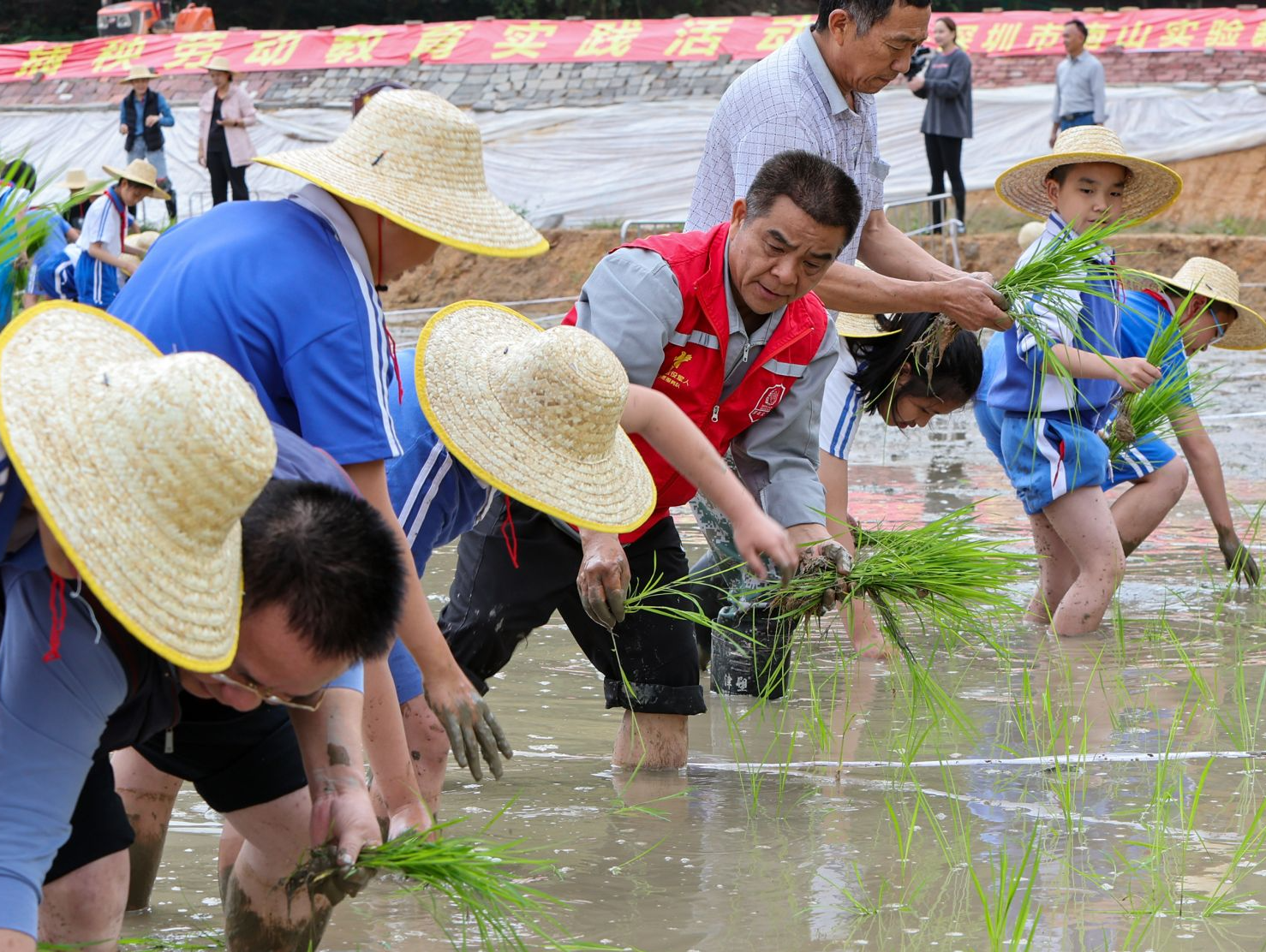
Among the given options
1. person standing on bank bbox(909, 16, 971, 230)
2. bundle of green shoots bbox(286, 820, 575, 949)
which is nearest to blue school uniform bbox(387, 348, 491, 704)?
bundle of green shoots bbox(286, 820, 575, 949)

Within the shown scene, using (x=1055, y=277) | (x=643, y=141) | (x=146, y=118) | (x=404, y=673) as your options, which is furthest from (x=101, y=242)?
(x=643, y=141)

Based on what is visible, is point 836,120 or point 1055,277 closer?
point 836,120

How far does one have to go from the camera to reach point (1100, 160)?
493 centimetres

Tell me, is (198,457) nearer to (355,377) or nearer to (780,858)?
(355,377)

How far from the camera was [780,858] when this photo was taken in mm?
3141

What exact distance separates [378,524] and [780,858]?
1578 mm

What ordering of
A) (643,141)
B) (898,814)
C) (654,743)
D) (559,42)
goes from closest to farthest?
(898,814), (654,743), (643,141), (559,42)

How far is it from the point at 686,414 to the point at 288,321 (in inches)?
46.7

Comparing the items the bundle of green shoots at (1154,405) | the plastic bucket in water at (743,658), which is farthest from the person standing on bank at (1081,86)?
the plastic bucket in water at (743,658)

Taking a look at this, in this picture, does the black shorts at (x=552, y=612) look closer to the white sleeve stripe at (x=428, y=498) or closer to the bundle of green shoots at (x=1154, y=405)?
the white sleeve stripe at (x=428, y=498)

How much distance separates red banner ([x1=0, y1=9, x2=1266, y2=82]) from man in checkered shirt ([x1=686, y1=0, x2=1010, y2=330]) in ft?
44.6

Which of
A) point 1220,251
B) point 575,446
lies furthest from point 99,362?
point 1220,251

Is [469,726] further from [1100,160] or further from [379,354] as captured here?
[1100,160]

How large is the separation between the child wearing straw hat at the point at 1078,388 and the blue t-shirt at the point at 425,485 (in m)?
2.22
